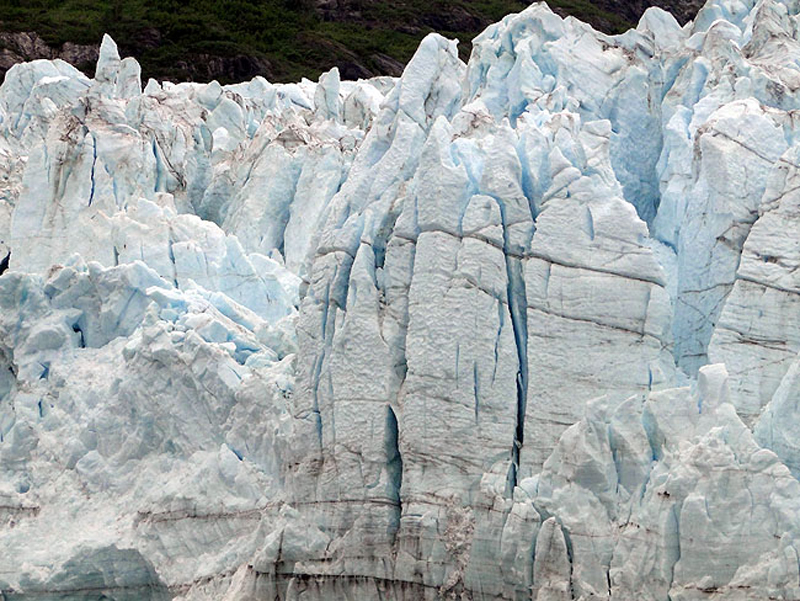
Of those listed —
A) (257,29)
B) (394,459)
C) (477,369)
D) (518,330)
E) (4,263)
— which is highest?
(257,29)

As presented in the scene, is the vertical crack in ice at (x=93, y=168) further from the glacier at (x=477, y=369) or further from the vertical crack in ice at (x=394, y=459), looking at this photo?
the vertical crack in ice at (x=394, y=459)

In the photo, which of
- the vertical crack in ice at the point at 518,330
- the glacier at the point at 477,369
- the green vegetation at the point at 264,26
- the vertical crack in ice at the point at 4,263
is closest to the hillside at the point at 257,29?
the green vegetation at the point at 264,26

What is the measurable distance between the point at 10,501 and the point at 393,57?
4638 centimetres

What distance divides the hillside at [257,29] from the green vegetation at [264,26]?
0.05 m

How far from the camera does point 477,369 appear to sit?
1717 centimetres

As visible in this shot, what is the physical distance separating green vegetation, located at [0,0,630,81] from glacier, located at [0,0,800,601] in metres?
38.1

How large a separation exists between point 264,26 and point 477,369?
54023 mm

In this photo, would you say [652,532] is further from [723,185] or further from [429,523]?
[723,185]

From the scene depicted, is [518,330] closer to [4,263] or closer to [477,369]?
[477,369]

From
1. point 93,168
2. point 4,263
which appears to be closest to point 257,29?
point 4,263

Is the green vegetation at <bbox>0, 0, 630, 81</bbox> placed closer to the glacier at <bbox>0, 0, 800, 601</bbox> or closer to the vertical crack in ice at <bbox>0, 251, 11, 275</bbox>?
the vertical crack in ice at <bbox>0, 251, 11, 275</bbox>

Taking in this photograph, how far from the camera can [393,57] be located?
64.4 m

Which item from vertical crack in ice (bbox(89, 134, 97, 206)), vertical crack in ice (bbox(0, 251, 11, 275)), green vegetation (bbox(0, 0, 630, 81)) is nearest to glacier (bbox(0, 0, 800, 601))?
vertical crack in ice (bbox(89, 134, 97, 206))

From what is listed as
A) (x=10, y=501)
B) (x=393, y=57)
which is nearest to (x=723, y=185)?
(x=10, y=501)
